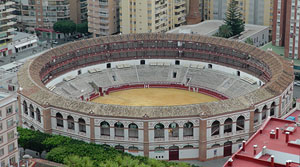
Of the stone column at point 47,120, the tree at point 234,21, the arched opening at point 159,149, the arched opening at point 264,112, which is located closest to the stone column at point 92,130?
the stone column at point 47,120

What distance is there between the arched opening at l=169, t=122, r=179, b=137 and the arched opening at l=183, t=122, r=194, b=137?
4.05ft

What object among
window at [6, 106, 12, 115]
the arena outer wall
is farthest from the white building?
window at [6, 106, 12, 115]

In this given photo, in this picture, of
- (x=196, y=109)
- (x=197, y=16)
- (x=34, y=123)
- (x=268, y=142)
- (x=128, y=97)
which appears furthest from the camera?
(x=197, y=16)

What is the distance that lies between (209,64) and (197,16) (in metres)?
36.4

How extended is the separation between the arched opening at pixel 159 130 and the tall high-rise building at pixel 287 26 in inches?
2251

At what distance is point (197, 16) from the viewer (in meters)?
175

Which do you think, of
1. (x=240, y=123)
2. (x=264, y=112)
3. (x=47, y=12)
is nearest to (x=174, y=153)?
(x=240, y=123)

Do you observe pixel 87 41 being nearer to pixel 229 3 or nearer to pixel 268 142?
pixel 229 3

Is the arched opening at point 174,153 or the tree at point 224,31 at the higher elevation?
the tree at point 224,31

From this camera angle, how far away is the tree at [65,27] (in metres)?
179

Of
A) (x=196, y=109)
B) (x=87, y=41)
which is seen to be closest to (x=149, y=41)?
(x=87, y=41)

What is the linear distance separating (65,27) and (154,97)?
176ft

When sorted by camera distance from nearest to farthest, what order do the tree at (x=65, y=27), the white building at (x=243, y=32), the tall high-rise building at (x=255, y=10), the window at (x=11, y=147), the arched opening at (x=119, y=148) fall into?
the window at (x=11, y=147) < the arched opening at (x=119, y=148) < the white building at (x=243, y=32) < the tall high-rise building at (x=255, y=10) < the tree at (x=65, y=27)

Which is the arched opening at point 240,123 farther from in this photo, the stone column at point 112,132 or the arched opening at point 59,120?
the arched opening at point 59,120
